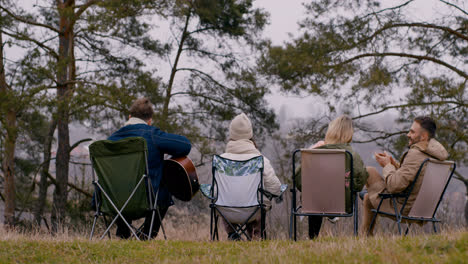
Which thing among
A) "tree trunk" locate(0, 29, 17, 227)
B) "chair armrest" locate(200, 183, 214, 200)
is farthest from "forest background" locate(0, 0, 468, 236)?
"chair armrest" locate(200, 183, 214, 200)

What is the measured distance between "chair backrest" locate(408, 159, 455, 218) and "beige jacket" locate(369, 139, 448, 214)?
0.04 m

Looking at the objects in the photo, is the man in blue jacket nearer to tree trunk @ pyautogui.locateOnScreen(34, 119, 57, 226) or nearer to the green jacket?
the green jacket

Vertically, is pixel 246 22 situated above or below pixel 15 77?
above

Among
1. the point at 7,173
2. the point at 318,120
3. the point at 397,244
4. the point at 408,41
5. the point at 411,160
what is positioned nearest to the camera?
the point at 397,244

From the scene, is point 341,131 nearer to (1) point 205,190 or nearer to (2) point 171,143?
(1) point 205,190

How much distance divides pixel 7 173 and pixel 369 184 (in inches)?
472

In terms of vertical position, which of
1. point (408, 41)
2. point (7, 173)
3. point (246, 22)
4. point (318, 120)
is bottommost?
point (7, 173)

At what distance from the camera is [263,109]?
579 inches

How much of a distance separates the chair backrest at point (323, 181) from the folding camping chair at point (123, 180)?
1298mm

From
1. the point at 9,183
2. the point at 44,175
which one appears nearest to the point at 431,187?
the point at 9,183

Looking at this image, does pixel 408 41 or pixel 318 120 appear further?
pixel 318 120

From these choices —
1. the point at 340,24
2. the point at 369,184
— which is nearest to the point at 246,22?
the point at 340,24

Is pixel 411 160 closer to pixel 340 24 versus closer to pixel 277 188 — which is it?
pixel 277 188

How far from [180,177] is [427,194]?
2.15 m
